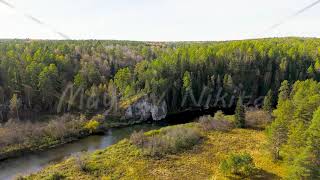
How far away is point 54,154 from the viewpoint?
49.5 meters

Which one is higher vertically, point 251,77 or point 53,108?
point 251,77

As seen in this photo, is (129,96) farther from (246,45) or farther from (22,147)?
(246,45)

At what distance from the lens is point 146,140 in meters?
49.9

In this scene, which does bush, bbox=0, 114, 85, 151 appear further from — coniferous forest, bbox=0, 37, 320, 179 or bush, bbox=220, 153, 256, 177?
bush, bbox=220, 153, 256, 177

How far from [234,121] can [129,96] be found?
80.5 ft

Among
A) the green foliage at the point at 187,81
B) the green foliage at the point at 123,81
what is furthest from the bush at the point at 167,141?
the green foliage at the point at 187,81

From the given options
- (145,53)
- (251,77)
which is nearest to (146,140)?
(251,77)

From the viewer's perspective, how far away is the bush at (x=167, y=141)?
46844mm

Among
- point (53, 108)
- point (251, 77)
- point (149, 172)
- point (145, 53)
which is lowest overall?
point (149, 172)

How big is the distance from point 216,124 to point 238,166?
19480mm

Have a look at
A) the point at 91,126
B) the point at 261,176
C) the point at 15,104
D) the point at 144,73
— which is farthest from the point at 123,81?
the point at 261,176

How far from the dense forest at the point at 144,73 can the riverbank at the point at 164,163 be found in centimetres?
2422

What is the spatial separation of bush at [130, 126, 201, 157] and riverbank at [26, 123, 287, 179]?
0.77 m

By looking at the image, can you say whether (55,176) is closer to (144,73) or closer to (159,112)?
(159,112)
